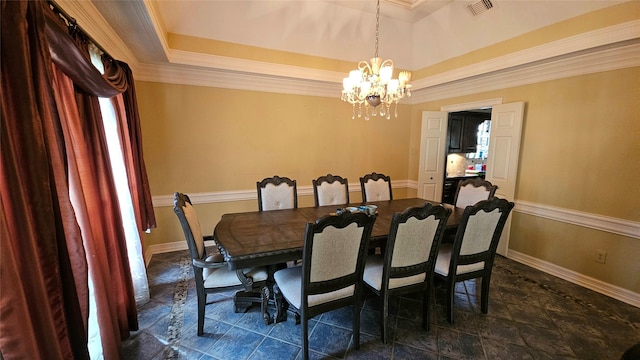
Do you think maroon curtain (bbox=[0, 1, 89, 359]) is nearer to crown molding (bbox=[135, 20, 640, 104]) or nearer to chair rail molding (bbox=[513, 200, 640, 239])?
crown molding (bbox=[135, 20, 640, 104])

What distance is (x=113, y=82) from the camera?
6.40ft

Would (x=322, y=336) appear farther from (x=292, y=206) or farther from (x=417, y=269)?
(x=292, y=206)

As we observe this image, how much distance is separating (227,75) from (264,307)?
2984 mm

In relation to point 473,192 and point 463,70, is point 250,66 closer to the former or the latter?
point 463,70

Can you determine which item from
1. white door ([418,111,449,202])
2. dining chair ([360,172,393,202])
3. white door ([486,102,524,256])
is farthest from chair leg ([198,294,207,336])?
white door ([418,111,449,202])

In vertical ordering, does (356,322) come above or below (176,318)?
above

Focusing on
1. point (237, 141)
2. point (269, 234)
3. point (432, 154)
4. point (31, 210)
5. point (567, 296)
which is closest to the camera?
point (31, 210)

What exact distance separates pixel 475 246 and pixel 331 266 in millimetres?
1311

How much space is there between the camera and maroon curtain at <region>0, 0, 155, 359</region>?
0.94 meters

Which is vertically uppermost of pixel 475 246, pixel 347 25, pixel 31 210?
pixel 347 25

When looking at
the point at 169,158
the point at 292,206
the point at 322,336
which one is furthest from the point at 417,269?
the point at 169,158

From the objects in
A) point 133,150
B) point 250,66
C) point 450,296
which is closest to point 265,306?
point 450,296

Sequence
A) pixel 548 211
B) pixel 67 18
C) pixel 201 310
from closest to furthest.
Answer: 1. pixel 67 18
2. pixel 201 310
3. pixel 548 211

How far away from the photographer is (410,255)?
6.35 feet
